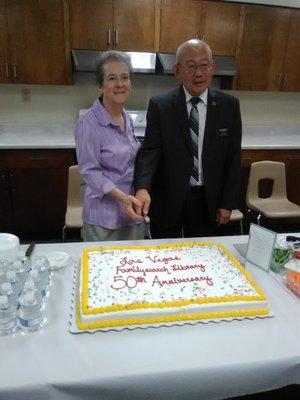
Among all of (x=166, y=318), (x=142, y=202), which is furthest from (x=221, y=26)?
(x=166, y=318)

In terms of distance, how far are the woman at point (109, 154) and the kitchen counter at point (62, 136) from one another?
1.36 meters

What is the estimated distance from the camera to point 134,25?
286 centimetres

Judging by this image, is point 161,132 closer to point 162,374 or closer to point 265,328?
point 265,328

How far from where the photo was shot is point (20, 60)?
2.79m

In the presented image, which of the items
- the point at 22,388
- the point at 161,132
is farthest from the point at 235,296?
the point at 161,132

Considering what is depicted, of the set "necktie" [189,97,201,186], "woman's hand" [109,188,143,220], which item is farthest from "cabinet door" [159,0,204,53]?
"woman's hand" [109,188,143,220]

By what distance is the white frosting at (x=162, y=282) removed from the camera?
958mm

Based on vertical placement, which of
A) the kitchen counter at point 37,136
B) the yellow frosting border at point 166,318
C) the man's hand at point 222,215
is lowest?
the man's hand at point 222,215

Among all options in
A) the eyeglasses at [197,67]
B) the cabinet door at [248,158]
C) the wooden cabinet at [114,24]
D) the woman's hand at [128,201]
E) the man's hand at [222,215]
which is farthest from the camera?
the cabinet door at [248,158]

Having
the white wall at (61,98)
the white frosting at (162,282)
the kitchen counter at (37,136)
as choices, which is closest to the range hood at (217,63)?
→ the white wall at (61,98)

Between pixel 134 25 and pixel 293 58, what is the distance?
1.63 meters

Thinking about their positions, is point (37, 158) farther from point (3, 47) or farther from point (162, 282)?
point (162, 282)

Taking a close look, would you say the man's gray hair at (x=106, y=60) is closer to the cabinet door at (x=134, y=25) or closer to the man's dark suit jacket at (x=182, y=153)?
the man's dark suit jacket at (x=182, y=153)

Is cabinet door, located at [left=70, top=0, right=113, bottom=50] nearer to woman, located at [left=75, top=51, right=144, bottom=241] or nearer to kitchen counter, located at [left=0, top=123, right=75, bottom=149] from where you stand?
kitchen counter, located at [left=0, top=123, right=75, bottom=149]
